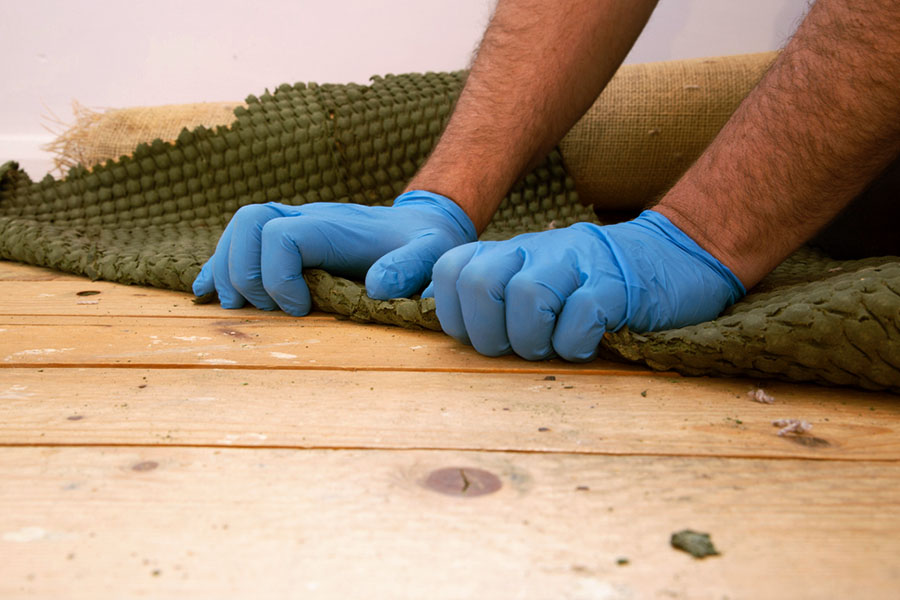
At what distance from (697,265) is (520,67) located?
458 millimetres

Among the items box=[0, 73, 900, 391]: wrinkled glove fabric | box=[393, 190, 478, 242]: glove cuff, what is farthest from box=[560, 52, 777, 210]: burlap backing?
box=[393, 190, 478, 242]: glove cuff

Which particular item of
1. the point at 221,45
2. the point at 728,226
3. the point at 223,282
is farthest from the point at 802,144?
the point at 221,45

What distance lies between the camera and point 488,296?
626 mm

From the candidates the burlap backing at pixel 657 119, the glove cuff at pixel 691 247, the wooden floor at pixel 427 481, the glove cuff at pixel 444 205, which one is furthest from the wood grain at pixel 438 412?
the burlap backing at pixel 657 119

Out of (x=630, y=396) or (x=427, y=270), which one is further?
(x=427, y=270)

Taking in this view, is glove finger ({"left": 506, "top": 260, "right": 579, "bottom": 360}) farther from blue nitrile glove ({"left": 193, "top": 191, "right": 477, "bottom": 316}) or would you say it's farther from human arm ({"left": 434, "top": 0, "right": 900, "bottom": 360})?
blue nitrile glove ({"left": 193, "top": 191, "right": 477, "bottom": 316})

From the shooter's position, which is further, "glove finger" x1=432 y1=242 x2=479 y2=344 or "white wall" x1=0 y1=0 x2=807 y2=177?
"white wall" x1=0 y1=0 x2=807 y2=177

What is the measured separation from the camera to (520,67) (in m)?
1.02

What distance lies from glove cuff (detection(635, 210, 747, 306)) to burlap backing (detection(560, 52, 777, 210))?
1.99 feet

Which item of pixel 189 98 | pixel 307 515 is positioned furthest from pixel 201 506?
pixel 189 98

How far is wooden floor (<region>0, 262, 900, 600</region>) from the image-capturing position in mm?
315

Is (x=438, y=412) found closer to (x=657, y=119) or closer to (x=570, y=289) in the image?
(x=570, y=289)

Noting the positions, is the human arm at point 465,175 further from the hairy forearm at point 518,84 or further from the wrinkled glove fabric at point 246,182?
the wrinkled glove fabric at point 246,182

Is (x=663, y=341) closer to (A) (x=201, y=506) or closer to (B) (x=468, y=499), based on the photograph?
(B) (x=468, y=499)
